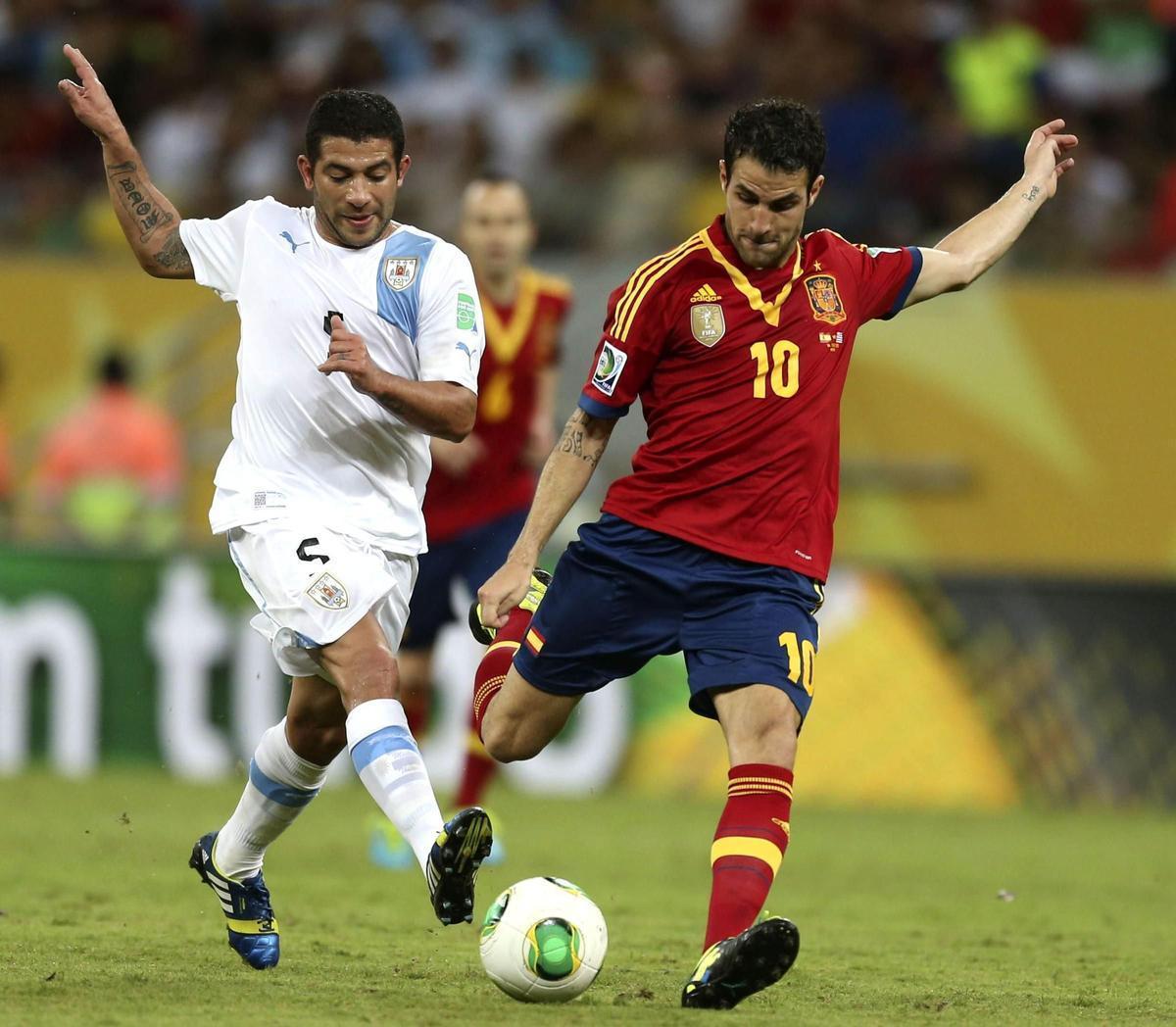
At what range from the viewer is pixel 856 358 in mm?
14789

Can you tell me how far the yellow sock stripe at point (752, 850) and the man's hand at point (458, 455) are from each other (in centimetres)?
356

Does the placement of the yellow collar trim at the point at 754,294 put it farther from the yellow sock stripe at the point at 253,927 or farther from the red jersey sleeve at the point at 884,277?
the yellow sock stripe at the point at 253,927

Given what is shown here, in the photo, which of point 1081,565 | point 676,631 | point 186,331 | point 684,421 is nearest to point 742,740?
point 676,631

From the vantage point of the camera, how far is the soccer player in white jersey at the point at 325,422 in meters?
5.63

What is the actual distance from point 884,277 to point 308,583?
1.81 metres

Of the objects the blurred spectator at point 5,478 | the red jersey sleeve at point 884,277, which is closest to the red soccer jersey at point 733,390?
the red jersey sleeve at point 884,277

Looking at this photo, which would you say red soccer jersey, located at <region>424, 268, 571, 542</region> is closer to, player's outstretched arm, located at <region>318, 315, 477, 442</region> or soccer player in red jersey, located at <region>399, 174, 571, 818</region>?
soccer player in red jersey, located at <region>399, 174, 571, 818</region>

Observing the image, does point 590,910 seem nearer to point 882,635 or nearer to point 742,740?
point 742,740

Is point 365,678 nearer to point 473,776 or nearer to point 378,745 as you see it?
point 378,745

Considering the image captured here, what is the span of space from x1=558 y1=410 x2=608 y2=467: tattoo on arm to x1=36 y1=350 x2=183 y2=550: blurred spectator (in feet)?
27.2

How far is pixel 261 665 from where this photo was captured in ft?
40.2

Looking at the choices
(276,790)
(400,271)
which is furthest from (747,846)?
(400,271)

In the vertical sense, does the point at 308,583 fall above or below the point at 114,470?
below

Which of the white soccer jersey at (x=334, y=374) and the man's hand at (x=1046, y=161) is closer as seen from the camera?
the white soccer jersey at (x=334, y=374)
